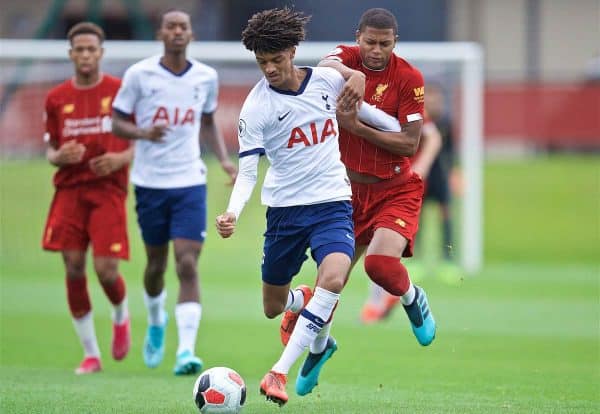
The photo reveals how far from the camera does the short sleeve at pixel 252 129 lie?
303 inches

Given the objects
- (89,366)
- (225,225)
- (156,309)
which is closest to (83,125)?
(156,309)

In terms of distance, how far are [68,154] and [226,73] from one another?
340 inches

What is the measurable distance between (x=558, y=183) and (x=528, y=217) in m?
2.92

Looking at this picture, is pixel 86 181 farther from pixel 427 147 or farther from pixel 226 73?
pixel 226 73

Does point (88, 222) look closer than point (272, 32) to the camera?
No

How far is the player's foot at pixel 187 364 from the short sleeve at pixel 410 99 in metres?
2.62

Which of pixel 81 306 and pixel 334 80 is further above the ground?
pixel 334 80

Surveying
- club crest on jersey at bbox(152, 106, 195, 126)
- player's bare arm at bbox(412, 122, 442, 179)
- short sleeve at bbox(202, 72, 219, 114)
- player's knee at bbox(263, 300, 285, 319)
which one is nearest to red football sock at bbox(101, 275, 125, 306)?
club crest on jersey at bbox(152, 106, 195, 126)

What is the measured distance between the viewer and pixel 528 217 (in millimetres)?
25812

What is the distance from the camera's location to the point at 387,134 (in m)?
8.27

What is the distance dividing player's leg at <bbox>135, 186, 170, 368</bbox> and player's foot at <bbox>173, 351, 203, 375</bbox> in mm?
780

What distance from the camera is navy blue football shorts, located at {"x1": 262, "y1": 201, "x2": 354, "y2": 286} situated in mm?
7711

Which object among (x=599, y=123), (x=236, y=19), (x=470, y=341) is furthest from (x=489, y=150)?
(x=470, y=341)

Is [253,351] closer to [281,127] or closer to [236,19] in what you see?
[281,127]
